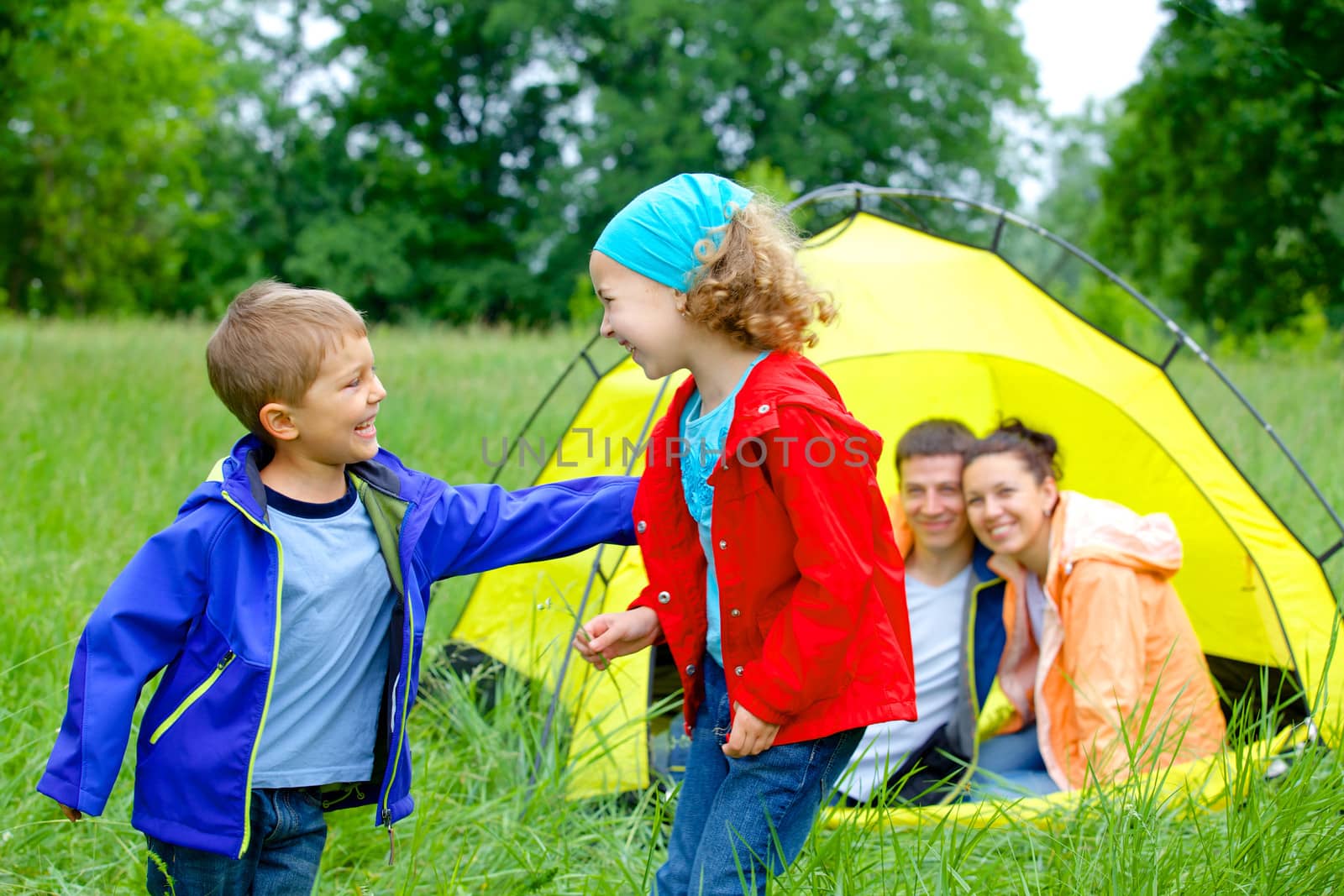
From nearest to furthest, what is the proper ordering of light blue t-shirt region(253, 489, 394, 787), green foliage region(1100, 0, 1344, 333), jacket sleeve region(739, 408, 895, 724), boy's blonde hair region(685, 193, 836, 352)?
jacket sleeve region(739, 408, 895, 724)
boy's blonde hair region(685, 193, 836, 352)
light blue t-shirt region(253, 489, 394, 787)
green foliage region(1100, 0, 1344, 333)

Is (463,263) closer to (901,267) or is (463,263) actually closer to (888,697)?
(901,267)

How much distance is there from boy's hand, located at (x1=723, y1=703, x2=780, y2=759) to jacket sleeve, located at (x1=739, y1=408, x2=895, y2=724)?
16mm

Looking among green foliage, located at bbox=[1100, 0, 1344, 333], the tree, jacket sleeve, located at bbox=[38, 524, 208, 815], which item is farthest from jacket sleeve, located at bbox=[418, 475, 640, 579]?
the tree

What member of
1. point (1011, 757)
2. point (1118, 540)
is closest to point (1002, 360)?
point (1118, 540)

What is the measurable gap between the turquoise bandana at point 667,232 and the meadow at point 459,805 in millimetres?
828

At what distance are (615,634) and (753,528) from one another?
1.00 feet

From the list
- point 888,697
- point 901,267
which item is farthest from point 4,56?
point 888,697

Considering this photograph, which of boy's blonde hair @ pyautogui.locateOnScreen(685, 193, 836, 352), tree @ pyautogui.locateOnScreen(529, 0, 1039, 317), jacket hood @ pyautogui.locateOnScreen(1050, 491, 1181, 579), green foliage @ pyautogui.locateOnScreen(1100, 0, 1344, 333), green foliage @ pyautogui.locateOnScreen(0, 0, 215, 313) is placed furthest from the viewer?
tree @ pyautogui.locateOnScreen(529, 0, 1039, 317)

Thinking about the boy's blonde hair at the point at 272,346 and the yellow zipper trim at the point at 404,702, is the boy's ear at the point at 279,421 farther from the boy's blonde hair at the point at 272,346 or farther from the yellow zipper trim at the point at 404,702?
the yellow zipper trim at the point at 404,702

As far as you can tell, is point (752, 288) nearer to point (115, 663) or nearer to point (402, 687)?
point (402, 687)

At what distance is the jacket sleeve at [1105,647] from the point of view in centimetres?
264

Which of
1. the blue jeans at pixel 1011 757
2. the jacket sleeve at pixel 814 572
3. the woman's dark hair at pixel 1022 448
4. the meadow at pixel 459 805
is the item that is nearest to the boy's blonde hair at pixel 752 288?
the jacket sleeve at pixel 814 572

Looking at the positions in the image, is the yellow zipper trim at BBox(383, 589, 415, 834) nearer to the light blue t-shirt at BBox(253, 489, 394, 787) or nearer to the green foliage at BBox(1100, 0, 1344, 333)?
the light blue t-shirt at BBox(253, 489, 394, 787)

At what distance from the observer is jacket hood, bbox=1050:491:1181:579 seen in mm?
2750
